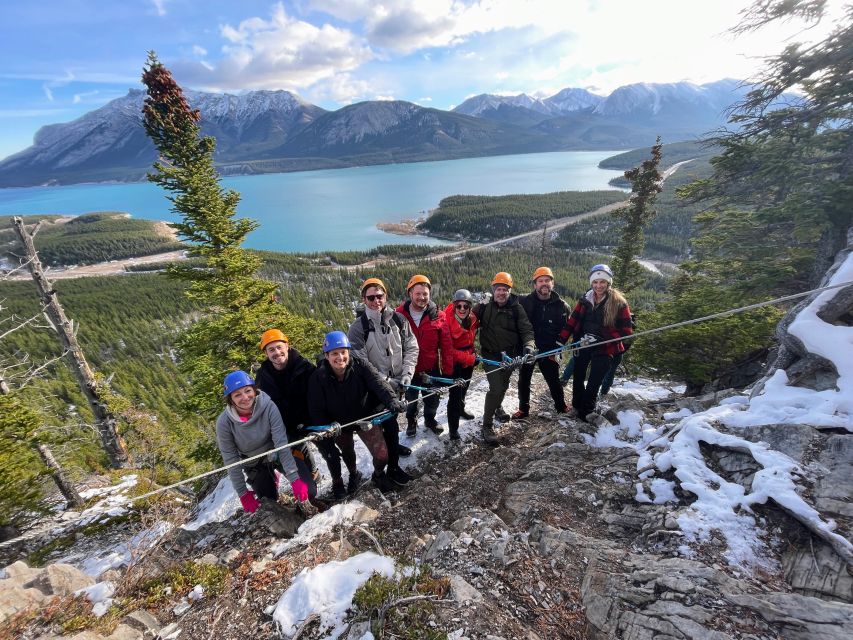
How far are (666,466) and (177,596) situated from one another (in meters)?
5.25

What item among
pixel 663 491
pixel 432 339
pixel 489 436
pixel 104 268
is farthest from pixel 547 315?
pixel 104 268

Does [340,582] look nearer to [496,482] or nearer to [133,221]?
[496,482]

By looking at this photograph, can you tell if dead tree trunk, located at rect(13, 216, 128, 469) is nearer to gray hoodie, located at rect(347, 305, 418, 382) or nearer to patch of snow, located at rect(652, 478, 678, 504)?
gray hoodie, located at rect(347, 305, 418, 382)

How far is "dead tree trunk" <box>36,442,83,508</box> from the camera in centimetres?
791

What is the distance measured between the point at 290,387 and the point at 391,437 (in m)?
1.54

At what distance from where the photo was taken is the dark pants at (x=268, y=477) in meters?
4.86

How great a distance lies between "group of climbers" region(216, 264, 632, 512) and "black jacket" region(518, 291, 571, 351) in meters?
0.02

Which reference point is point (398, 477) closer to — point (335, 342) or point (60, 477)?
point (335, 342)

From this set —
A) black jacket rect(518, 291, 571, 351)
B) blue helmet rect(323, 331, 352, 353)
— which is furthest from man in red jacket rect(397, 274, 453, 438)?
blue helmet rect(323, 331, 352, 353)

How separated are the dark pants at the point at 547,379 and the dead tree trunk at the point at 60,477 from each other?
9468 millimetres

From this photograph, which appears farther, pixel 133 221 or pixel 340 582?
pixel 133 221

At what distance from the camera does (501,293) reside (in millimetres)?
5809

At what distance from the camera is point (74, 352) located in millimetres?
9109

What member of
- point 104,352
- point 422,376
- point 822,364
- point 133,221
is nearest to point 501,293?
point 422,376
